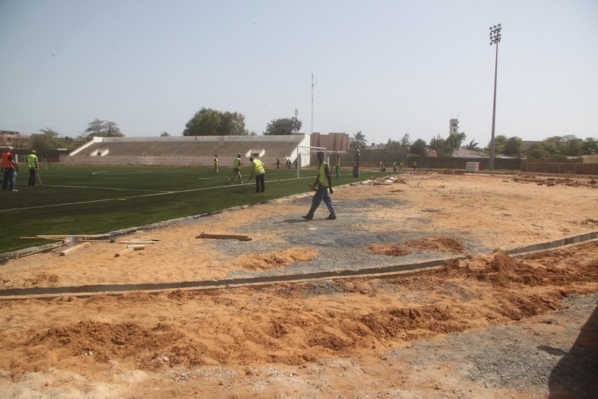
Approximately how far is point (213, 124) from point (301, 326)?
8447 cm

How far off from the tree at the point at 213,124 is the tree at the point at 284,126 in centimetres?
931

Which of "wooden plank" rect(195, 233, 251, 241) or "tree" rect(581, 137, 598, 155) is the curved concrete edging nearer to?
"wooden plank" rect(195, 233, 251, 241)

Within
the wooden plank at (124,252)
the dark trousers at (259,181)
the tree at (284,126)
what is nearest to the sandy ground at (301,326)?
the wooden plank at (124,252)

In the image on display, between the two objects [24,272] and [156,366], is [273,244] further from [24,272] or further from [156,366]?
[156,366]

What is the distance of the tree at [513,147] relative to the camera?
79.4m

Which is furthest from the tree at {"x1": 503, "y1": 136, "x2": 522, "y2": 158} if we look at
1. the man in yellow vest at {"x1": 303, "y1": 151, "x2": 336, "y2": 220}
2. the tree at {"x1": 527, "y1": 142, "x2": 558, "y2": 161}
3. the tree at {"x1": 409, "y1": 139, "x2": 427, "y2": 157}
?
the man in yellow vest at {"x1": 303, "y1": 151, "x2": 336, "y2": 220}

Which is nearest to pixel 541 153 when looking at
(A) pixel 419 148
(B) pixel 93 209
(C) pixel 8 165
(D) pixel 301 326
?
(A) pixel 419 148

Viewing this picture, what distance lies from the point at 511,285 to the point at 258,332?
3.87 metres

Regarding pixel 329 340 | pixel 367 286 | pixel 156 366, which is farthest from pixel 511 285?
pixel 156 366

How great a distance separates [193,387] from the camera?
3355 millimetres

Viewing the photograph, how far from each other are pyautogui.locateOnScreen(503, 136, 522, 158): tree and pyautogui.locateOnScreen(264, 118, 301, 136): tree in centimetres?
4466

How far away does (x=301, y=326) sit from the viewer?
449 cm

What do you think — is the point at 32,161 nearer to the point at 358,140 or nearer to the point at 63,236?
the point at 63,236

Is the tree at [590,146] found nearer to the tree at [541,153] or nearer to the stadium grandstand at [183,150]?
the tree at [541,153]
